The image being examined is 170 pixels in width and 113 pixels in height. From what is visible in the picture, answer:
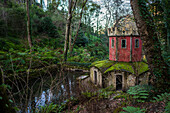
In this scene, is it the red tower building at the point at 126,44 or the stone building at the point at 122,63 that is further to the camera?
the red tower building at the point at 126,44

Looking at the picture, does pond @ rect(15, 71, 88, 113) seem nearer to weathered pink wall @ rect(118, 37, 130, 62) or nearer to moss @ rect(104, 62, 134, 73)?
moss @ rect(104, 62, 134, 73)

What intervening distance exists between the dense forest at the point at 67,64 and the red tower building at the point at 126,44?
1290 mm

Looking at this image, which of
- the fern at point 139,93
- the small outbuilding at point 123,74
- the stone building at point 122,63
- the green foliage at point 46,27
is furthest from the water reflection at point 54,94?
the green foliage at point 46,27

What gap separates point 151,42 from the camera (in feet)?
13.7

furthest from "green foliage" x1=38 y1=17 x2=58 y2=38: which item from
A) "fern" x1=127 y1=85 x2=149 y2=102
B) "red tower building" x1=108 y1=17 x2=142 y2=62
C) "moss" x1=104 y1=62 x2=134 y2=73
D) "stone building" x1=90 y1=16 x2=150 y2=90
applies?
"fern" x1=127 y1=85 x2=149 y2=102

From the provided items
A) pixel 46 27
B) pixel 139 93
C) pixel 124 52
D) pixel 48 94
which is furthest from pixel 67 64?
pixel 46 27

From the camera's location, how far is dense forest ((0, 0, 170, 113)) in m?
3.38

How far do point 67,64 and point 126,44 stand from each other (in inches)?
263

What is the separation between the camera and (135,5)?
4.31 m

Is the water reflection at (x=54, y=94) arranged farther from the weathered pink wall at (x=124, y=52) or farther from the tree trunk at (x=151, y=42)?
the weathered pink wall at (x=124, y=52)

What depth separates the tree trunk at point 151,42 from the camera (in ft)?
13.7

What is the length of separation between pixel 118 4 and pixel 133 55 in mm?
10764

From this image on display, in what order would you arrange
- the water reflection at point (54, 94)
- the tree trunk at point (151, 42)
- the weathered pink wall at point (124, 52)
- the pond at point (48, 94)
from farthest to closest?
the weathered pink wall at point (124, 52) → the tree trunk at point (151, 42) → the water reflection at point (54, 94) → the pond at point (48, 94)

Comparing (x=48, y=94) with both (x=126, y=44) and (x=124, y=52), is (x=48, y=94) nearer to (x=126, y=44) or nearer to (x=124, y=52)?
(x=124, y=52)
